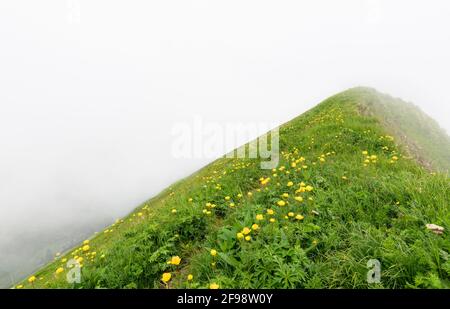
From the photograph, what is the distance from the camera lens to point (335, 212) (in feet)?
15.3

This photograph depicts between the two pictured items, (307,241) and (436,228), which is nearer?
(436,228)

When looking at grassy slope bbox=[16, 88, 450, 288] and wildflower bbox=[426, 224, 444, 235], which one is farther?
wildflower bbox=[426, 224, 444, 235]

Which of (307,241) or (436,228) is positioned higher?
(436,228)

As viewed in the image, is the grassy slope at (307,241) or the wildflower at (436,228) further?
the wildflower at (436,228)

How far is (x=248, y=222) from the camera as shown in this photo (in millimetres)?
4664
